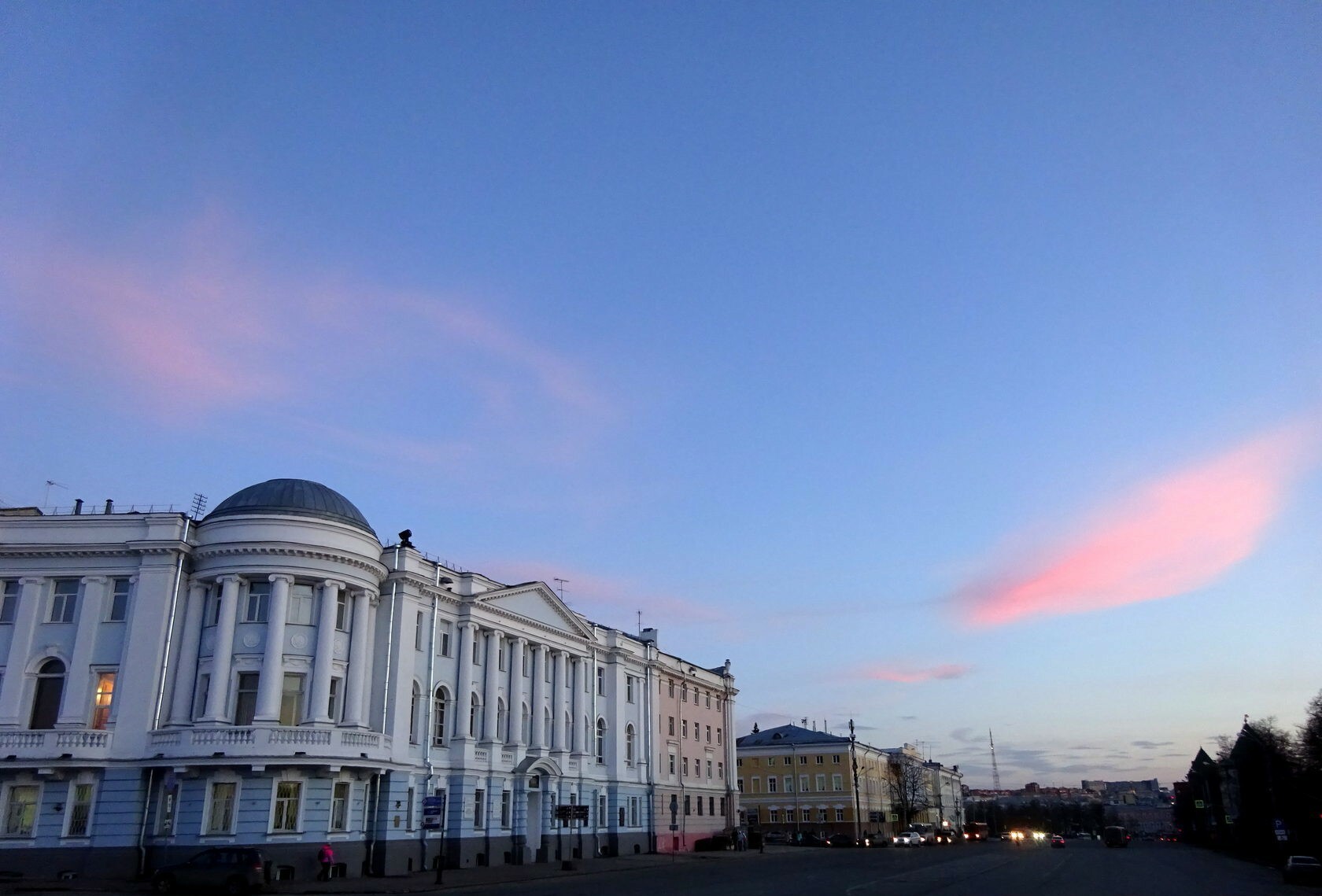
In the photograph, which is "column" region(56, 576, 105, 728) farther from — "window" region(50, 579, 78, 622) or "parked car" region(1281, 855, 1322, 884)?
"parked car" region(1281, 855, 1322, 884)

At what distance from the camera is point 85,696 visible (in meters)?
37.5

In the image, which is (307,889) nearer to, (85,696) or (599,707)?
(85,696)

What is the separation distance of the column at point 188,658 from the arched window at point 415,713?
979 centimetres

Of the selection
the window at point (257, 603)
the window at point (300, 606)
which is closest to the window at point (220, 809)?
the window at point (257, 603)

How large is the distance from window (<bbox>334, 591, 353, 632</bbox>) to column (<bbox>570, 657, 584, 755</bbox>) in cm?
2007

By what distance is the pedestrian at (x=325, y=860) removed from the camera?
36781 mm

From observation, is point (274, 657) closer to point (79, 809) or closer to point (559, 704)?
point (79, 809)

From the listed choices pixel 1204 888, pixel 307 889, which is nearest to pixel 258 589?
pixel 307 889

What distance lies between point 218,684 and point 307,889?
9.54 m

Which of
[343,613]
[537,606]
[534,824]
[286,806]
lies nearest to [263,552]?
[343,613]

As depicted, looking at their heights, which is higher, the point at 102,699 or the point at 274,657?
the point at 274,657

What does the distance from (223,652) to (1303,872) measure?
4865 centimetres

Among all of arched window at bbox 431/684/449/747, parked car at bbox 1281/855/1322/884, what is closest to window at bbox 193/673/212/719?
arched window at bbox 431/684/449/747

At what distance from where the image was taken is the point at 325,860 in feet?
121
